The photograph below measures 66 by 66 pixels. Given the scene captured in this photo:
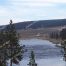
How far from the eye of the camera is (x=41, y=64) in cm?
9756

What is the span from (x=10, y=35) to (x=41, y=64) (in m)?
38.2

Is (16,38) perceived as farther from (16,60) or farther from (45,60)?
(45,60)

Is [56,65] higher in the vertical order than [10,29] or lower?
lower

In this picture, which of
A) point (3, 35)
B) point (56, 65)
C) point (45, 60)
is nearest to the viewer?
point (3, 35)

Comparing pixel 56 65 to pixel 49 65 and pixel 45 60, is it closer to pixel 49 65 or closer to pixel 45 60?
pixel 49 65

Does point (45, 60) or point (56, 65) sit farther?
point (45, 60)

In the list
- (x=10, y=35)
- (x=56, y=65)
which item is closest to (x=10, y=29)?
(x=10, y=35)

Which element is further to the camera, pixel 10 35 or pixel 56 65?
pixel 56 65

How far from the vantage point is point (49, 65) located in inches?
3684

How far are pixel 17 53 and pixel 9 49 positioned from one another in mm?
1812

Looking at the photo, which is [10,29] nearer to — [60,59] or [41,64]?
[41,64]

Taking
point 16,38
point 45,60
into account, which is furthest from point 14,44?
point 45,60

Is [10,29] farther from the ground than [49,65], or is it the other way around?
[10,29]

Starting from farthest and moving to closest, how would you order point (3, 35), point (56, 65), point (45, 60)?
point (45, 60), point (56, 65), point (3, 35)
